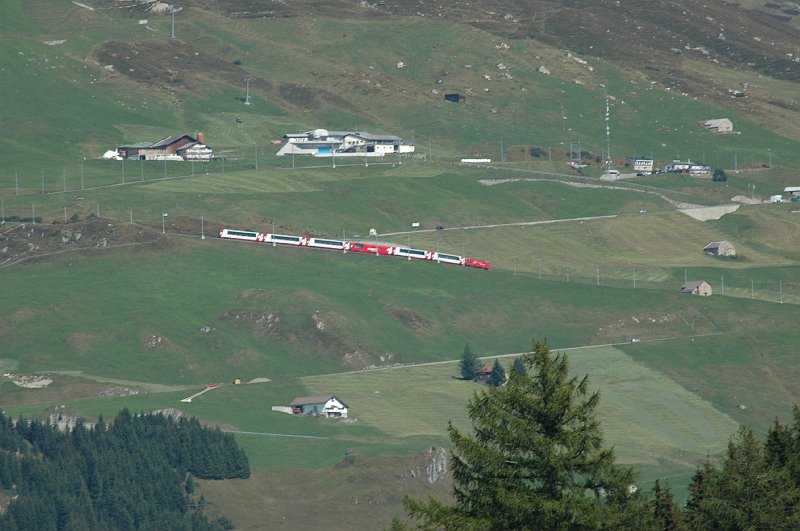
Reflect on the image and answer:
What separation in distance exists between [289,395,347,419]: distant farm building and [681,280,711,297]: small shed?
62555 mm

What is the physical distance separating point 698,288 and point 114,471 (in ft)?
300

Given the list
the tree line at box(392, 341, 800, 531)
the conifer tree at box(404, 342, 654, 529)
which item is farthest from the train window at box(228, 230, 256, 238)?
the conifer tree at box(404, 342, 654, 529)

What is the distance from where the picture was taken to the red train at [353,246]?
636ft

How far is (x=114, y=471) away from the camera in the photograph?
12050 cm

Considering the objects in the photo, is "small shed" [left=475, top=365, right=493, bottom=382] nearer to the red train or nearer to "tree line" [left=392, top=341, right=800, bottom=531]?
the red train

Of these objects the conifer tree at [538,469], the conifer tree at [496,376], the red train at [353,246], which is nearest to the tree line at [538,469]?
the conifer tree at [538,469]

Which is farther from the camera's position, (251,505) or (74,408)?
(74,408)

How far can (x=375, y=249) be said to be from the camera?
194 m

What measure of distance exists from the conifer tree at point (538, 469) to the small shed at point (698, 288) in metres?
162

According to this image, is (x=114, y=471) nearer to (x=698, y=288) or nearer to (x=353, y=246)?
(x=353, y=246)

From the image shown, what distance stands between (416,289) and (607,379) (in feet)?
115

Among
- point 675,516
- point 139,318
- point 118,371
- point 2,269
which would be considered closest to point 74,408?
point 118,371

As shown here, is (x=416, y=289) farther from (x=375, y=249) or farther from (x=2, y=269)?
(x=2, y=269)

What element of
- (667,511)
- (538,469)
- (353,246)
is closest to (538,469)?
(538,469)
